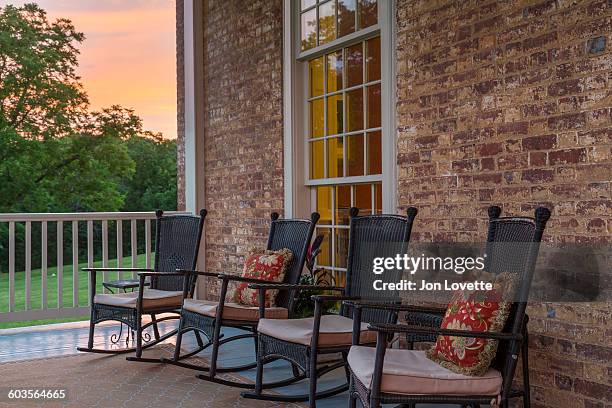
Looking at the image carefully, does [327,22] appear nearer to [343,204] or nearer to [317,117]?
[317,117]

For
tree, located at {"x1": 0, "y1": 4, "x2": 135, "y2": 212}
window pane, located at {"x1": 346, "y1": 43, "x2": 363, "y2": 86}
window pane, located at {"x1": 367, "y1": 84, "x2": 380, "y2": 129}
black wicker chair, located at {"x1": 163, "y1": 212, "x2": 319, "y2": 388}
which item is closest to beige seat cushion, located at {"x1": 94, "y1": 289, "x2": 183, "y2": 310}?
black wicker chair, located at {"x1": 163, "y1": 212, "x2": 319, "y2": 388}

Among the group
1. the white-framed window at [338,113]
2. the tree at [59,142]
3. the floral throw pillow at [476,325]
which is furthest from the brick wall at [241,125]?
the tree at [59,142]

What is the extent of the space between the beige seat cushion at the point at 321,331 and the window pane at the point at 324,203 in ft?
5.23

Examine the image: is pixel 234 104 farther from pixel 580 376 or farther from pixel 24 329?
pixel 580 376

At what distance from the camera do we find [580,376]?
11.1ft

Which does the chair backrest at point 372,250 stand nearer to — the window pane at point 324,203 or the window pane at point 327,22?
the window pane at point 324,203

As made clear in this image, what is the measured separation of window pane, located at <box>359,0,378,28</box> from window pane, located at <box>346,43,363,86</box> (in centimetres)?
17

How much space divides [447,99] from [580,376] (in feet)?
5.61

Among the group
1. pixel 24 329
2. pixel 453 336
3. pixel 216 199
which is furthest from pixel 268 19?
pixel 453 336

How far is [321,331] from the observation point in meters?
3.68

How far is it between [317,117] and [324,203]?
2.27 ft

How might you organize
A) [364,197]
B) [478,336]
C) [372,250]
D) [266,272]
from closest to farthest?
[478,336]
[372,250]
[266,272]
[364,197]

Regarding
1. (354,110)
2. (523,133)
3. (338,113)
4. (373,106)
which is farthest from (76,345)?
(523,133)

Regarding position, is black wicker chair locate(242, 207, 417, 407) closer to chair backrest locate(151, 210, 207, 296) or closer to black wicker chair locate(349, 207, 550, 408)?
black wicker chair locate(349, 207, 550, 408)
